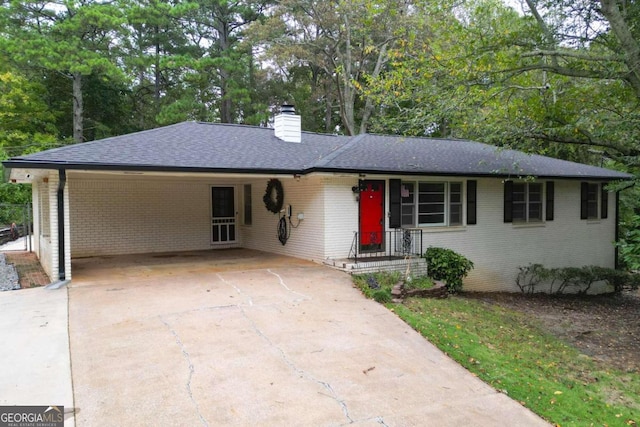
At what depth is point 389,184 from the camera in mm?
10852

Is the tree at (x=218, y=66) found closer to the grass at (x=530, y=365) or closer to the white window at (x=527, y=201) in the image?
the white window at (x=527, y=201)

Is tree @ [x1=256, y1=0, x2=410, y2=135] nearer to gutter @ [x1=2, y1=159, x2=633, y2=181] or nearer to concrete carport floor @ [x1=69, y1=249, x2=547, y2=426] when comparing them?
gutter @ [x1=2, y1=159, x2=633, y2=181]

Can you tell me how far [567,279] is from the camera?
12984 mm

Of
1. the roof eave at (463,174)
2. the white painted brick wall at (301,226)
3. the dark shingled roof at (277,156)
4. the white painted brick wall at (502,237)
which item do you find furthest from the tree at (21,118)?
the roof eave at (463,174)

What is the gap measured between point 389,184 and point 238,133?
489 cm

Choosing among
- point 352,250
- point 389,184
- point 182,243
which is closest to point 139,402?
point 352,250

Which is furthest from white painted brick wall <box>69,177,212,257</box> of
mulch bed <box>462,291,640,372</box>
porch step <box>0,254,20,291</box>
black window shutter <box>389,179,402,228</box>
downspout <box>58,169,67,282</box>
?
mulch bed <box>462,291,640,372</box>

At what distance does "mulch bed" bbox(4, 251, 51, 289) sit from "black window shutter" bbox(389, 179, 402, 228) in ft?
25.5

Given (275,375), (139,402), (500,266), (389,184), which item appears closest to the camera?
(139,402)

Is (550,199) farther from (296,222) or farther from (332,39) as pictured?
(332,39)

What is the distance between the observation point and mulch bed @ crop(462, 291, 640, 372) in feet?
24.3

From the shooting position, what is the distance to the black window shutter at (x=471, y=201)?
39.1 ft

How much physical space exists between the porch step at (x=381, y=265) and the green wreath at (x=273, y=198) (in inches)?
99.4

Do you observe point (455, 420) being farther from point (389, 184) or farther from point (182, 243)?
point (182, 243)
